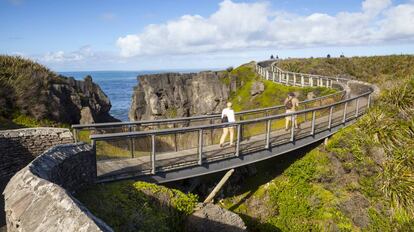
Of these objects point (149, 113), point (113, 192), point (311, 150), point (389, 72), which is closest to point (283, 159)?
point (311, 150)

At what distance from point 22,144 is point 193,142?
5802 mm

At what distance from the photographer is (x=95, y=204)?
25.2 feet

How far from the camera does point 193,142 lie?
36.4 feet

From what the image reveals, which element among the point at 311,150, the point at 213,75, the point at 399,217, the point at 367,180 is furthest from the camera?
the point at 213,75

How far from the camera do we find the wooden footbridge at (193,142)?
9.60 m

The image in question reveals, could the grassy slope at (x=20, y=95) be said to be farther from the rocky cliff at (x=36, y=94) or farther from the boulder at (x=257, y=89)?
the boulder at (x=257, y=89)

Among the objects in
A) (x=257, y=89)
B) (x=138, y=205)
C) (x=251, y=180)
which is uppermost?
(x=257, y=89)

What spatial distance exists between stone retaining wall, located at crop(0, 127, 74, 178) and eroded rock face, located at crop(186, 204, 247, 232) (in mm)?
5814

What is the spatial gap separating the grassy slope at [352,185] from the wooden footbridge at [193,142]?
1148 millimetres

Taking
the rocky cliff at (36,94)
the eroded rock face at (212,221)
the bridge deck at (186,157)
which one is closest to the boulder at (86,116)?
the rocky cliff at (36,94)

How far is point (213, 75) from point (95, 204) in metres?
46.3

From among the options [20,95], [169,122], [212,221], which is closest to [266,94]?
[20,95]

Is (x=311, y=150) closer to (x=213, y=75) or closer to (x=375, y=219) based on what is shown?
(x=375, y=219)

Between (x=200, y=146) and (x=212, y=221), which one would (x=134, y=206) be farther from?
(x=200, y=146)
